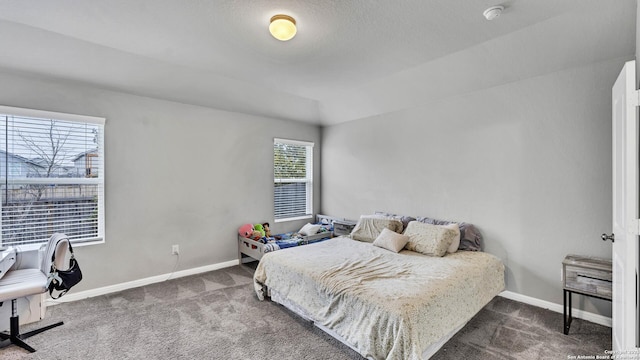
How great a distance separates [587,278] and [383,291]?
178 centimetres

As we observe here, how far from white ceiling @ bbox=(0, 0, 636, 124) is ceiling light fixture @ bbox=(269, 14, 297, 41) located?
73 millimetres

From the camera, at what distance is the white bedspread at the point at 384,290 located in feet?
6.17

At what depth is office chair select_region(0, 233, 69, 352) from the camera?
2201 millimetres

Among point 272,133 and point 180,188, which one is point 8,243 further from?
point 272,133

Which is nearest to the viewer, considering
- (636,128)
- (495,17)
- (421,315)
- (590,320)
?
(636,128)

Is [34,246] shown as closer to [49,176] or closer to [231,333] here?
[49,176]

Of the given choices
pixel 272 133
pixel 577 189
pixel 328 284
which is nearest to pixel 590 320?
pixel 577 189

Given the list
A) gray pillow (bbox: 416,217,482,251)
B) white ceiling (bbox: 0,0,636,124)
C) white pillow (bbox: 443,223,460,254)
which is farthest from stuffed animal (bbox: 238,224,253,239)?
gray pillow (bbox: 416,217,482,251)

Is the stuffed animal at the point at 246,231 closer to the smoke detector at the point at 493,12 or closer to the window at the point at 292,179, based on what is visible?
the window at the point at 292,179

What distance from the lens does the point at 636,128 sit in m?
1.52

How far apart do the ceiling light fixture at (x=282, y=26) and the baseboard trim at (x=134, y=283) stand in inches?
130

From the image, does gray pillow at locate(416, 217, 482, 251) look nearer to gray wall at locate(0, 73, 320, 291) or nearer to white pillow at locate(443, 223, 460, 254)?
white pillow at locate(443, 223, 460, 254)

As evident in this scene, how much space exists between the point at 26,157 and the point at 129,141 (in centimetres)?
91

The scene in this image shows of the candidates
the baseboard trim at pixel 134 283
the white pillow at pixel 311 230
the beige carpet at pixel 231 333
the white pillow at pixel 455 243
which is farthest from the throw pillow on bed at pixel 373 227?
the baseboard trim at pixel 134 283
